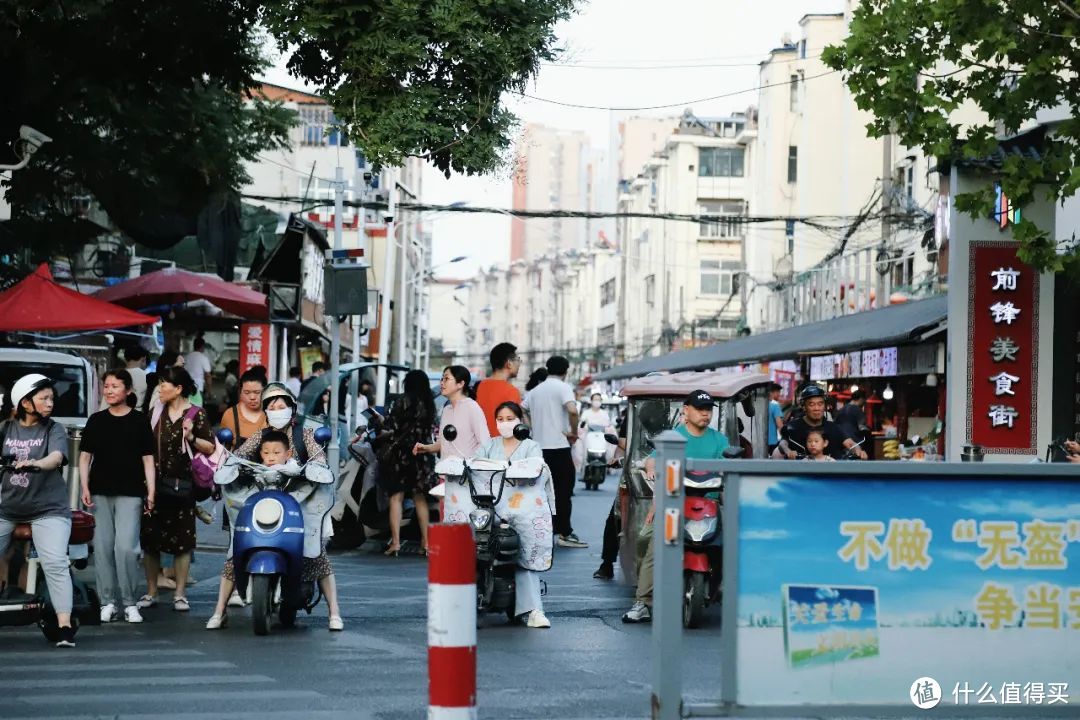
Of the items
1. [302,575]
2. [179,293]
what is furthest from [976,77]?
[179,293]

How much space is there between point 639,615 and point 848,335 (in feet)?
44.4

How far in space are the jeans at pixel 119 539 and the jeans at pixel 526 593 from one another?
2609 millimetres

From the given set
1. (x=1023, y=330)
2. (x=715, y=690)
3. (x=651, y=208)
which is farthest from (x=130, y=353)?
(x=651, y=208)

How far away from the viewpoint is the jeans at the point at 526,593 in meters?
11.5

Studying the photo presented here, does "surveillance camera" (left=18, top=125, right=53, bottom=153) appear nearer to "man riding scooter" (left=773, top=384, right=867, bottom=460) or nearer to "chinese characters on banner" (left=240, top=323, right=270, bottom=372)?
"man riding scooter" (left=773, top=384, right=867, bottom=460)

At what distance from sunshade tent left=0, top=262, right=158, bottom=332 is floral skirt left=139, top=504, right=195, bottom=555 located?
5602 millimetres

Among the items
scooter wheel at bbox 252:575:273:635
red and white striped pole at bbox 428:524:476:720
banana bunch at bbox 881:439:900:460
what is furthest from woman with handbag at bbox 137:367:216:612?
banana bunch at bbox 881:439:900:460

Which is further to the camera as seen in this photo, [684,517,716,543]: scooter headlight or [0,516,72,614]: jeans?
[684,517,716,543]: scooter headlight

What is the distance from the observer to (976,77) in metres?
15.1

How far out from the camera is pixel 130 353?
19047mm

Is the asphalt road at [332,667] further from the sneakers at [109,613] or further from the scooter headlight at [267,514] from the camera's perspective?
the scooter headlight at [267,514]

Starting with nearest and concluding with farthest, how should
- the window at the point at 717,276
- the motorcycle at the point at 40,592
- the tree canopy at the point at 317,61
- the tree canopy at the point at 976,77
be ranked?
the motorcycle at the point at 40,592 → the tree canopy at the point at 317,61 → the tree canopy at the point at 976,77 → the window at the point at 717,276

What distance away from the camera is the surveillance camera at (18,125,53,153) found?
1468 centimetres

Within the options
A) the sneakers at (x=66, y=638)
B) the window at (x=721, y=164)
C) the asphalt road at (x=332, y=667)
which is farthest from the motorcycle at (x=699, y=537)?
the window at (x=721, y=164)
